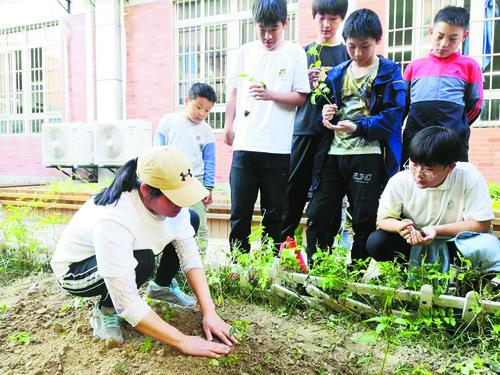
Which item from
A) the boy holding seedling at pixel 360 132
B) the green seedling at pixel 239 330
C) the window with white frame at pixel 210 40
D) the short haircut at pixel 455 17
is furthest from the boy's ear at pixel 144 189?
the window with white frame at pixel 210 40

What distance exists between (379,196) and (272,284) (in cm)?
84

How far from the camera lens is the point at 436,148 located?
2.30 m

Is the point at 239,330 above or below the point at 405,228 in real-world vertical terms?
below

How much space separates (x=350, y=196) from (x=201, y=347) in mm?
1429

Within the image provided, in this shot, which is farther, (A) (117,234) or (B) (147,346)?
(B) (147,346)

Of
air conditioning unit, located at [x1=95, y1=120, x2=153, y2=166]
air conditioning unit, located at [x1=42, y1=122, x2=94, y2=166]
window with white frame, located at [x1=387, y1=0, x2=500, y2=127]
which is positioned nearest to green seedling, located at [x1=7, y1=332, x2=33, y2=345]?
air conditioning unit, located at [x1=95, y1=120, x2=153, y2=166]

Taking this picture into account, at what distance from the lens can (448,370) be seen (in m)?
1.95

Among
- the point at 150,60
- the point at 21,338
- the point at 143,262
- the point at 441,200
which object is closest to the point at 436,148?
the point at 441,200

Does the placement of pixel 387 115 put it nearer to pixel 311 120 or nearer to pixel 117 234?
pixel 311 120

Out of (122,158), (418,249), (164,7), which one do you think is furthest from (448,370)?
(164,7)

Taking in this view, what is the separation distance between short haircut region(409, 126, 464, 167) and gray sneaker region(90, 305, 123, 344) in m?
1.71

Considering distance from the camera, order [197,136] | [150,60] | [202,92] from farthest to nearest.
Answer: [150,60], [197,136], [202,92]

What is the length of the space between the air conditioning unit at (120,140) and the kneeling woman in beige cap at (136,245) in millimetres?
6445

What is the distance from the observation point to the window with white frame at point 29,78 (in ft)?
34.6
